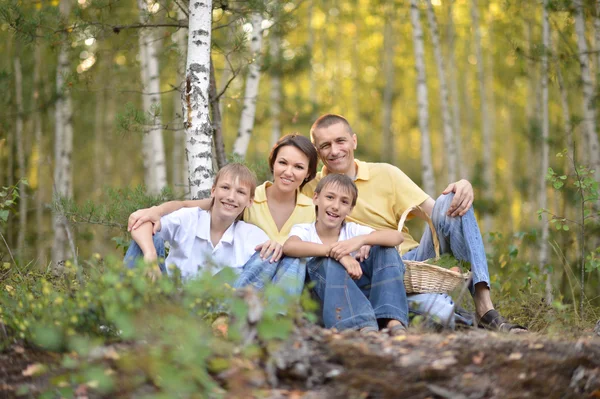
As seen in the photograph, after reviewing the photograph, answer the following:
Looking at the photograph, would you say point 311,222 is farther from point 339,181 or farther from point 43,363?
point 43,363

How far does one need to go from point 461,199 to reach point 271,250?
4.08 ft

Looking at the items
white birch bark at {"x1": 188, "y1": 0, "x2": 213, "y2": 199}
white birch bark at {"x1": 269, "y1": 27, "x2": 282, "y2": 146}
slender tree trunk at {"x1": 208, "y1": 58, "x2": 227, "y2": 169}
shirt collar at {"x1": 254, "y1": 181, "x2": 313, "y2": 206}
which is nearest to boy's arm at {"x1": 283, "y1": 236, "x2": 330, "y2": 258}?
shirt collar at {"x1": 254, "y1": 181, "x2": 313, "y2": 206}

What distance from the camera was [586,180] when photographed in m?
4.86

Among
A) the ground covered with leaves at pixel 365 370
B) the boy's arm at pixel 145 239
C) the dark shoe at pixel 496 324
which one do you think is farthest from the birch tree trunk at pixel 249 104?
the ground covered with leaves at pixel 365 370

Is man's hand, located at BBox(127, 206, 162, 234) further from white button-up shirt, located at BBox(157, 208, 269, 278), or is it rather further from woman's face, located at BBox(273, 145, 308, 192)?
woman's face, located at BBox(273, 145, 308, 192)

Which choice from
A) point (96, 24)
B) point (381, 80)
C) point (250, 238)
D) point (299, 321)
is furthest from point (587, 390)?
point (381, 80)

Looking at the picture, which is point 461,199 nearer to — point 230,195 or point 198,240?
point 230,195

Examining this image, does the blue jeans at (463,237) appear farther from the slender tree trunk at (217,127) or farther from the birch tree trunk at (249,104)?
the birch tree trunk at (249,104)

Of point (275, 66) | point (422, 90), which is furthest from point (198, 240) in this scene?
point (422, 90)

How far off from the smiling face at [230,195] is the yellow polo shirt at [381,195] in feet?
2.06

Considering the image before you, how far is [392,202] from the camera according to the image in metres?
4.57

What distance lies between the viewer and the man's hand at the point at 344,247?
12.3 ft

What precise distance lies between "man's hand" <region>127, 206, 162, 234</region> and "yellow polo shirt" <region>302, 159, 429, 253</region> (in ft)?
3.57

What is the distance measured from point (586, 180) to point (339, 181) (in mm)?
2054
